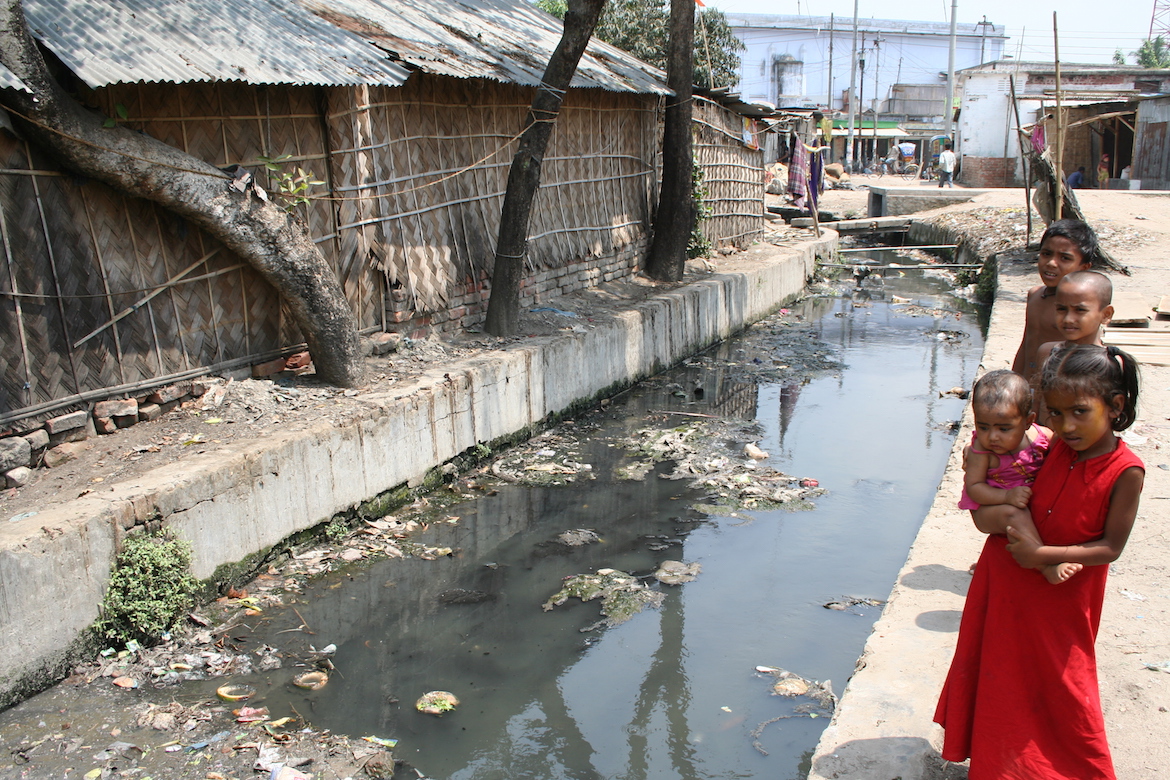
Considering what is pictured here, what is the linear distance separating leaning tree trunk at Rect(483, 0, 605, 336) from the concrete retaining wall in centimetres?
42

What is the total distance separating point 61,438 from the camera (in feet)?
15.8

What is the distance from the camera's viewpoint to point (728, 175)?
45.4 feet

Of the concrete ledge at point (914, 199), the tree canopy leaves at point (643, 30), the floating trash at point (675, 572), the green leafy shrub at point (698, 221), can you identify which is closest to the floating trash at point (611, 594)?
the floating trash at point (675, 572)

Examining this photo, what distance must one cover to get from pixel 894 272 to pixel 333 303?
14.7m

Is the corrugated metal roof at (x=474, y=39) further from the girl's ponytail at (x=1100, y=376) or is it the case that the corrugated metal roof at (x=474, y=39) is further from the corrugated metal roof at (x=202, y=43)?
the girl's ponytail at (x=1100, y=376)

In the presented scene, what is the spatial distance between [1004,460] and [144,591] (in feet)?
12.2

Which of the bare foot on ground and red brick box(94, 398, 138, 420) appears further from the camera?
red brick box(94, 398, 138, 420)

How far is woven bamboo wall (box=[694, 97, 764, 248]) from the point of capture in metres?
12.8

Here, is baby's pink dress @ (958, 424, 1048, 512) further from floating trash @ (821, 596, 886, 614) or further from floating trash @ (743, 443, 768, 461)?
floating trash @ (743, 443, 768, 461)

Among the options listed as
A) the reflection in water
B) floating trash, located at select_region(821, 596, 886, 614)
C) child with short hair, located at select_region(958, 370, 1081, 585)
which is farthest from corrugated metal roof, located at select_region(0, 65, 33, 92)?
floating trash, located at select_region(821, 596, 886, 614)

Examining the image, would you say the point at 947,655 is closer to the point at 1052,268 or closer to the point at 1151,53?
the point at 1052,268

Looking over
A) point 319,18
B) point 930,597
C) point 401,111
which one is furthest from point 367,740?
point 319,18

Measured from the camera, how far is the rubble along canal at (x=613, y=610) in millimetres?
3756

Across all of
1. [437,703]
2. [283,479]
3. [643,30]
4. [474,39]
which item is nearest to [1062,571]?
[437,703]
